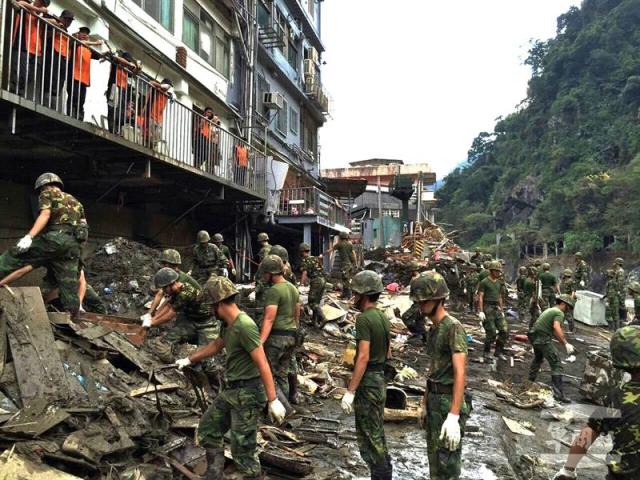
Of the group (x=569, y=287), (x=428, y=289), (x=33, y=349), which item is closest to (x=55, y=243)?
(x=33, y=349)

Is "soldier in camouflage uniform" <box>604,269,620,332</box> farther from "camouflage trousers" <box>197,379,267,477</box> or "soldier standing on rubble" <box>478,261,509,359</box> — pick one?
"camouflage trousers" <box>197,379,267,477</box>

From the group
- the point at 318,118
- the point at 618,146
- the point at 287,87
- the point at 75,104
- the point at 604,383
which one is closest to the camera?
the point at 604,383

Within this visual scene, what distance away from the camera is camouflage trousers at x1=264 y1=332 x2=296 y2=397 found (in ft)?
18.9

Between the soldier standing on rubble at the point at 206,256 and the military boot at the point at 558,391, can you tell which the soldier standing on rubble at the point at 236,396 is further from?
the military boot at the point at 558,391

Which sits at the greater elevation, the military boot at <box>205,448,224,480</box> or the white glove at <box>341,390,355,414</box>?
the white glove at <box>341,390,355,414</box>

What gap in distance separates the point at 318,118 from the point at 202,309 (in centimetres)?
2198

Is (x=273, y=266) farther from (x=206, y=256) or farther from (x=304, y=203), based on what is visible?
(x=304, y=203)

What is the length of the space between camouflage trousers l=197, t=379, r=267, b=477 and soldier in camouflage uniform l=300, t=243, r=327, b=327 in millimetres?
6990

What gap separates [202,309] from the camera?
5.52m

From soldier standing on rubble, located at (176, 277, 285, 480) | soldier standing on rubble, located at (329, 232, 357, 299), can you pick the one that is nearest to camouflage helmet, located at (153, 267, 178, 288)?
soldier standing on rubble, located at (176, 277, 285, 480)

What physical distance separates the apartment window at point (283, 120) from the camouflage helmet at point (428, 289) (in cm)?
1706

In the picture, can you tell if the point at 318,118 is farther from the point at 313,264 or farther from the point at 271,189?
the point at 313,264

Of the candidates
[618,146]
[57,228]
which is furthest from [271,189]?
[618,146]

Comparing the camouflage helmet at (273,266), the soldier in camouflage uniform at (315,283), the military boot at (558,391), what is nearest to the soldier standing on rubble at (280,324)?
the camouflage helmet at (273,266)
